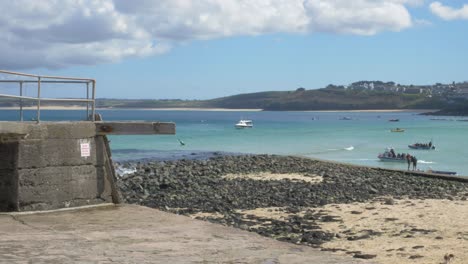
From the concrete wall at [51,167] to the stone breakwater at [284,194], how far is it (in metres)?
4.19

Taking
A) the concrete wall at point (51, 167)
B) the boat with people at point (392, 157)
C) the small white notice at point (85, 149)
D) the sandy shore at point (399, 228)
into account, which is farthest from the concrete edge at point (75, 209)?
the boat with people at point (392, 157)

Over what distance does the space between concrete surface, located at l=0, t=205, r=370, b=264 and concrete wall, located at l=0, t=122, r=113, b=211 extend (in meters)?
0.50

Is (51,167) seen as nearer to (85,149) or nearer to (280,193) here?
(85,149)

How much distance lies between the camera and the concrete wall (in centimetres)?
1020

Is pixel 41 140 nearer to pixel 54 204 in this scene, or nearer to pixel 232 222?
pixel 54 204

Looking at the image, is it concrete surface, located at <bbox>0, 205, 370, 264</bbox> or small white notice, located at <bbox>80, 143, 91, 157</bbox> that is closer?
concrete surface, located at <bbox>0, 205, 370, 264</bbox>

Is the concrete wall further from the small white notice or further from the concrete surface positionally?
the concrete surface

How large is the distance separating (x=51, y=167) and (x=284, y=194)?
11.7m

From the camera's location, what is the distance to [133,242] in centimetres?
789

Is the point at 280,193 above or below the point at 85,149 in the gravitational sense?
below

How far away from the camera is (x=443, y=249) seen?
12.7 metres

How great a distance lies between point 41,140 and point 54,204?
3.40 ft

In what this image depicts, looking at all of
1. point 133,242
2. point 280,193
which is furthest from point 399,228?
point 133,242

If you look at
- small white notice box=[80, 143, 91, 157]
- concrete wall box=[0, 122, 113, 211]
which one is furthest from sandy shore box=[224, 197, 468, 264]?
small white notice box=[80, 143, 91, 157]
